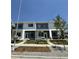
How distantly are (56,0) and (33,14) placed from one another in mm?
1911
